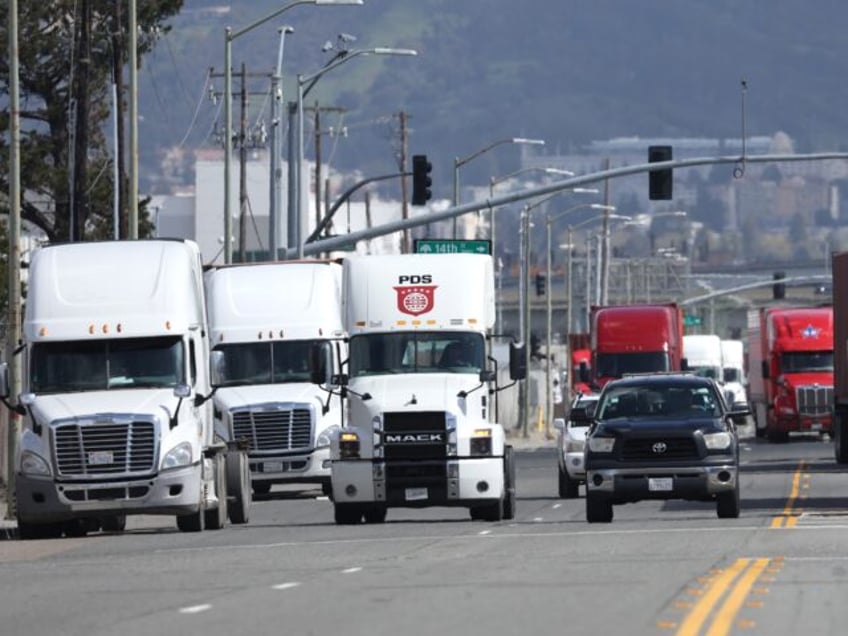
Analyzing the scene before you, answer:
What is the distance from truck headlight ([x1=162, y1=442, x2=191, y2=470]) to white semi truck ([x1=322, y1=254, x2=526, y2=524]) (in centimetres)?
232

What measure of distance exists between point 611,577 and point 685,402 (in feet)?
38.5

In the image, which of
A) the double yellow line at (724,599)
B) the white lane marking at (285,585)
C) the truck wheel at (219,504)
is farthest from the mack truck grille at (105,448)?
the double yellow line at (724,599)

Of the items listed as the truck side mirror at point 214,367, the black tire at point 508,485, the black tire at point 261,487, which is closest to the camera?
the truck side mirror at point 214,367

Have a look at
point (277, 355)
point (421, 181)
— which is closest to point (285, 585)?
point (277, 355)

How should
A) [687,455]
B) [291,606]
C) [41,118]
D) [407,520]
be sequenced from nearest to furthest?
1. [291,606]
2. [687,455]
3. [407,520]
4. [41,118]

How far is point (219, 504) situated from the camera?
1384 inches

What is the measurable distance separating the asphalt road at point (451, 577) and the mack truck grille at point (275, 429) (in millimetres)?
5846

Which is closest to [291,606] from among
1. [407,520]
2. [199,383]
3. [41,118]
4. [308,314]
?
[199,383]

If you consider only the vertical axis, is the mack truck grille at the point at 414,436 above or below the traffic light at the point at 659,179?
below

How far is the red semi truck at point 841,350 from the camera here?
176 feet

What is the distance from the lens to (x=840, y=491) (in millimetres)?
42906

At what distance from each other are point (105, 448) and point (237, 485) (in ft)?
14.8

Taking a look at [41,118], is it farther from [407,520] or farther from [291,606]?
[291,606]

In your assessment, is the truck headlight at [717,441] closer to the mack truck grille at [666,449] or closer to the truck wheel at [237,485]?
the mack truck grille at [666,449]
